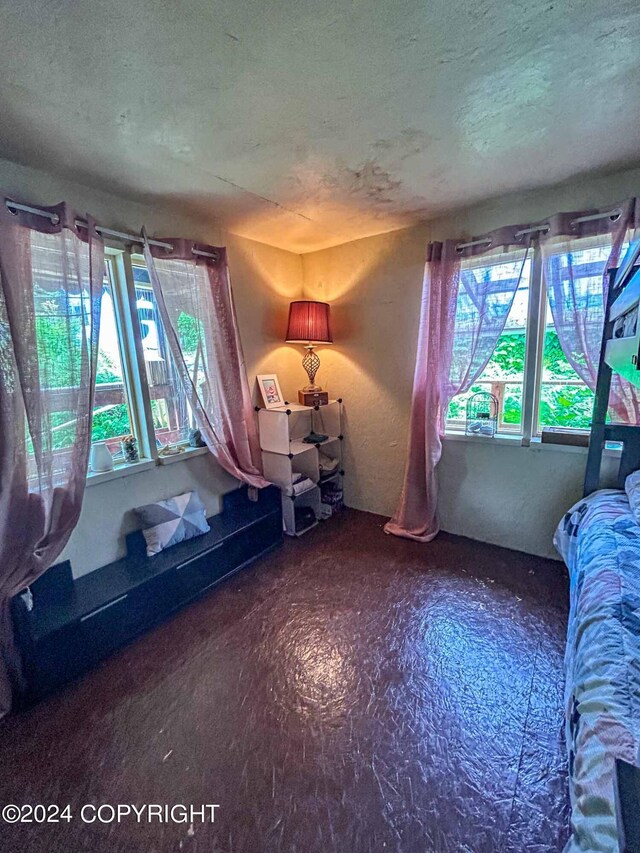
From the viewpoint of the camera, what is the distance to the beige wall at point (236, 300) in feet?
6.00

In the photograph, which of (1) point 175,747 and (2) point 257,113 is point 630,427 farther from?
(1) point 175,747

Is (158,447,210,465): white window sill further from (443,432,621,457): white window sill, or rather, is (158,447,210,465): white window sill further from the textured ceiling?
(443,432,621,457): white window sill

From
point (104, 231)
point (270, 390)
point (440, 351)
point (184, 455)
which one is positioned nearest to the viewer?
point (104, 231)

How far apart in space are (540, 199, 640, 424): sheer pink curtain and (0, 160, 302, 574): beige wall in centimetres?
192

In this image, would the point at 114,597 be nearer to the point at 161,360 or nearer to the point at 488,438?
the point at 161,360

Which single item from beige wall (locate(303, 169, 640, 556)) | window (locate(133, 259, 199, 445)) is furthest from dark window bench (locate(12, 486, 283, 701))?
beige wall (locate(303, 169, 640, 556))

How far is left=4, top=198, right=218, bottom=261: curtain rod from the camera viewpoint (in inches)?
62.9

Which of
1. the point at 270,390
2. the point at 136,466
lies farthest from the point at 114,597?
the point at 270,390

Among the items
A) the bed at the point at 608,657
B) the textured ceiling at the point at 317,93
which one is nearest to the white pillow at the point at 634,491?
the bed at the point at 608,657

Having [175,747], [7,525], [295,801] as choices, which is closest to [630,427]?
[295,801]

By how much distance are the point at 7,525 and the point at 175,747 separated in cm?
114

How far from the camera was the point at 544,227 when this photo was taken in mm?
2102

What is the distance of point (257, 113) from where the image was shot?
1355 millimetres

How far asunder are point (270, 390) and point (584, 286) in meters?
2.16
